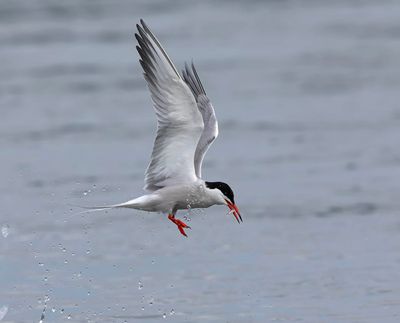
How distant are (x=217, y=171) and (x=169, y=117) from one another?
616 cm

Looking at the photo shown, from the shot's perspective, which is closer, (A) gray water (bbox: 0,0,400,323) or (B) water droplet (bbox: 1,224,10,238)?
(A) gray water (bbox: 0,0,400,323)

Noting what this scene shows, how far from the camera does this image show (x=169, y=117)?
955 cm

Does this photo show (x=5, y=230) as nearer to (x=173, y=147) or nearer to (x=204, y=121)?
(x=204, y=121)

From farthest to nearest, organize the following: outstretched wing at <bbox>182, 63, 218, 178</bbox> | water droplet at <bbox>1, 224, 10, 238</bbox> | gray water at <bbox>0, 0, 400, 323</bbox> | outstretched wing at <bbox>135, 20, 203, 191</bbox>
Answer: water droplet at <bbox>1, 224, 10, 238</bbox>, gray water at <bbox>0, 0, 400, 323</bbox>, outstretched wing at <bbox>182, 63, 218, 178</bbox>, outstretched wing at <bbox>135, 20, 203, 191</bbox>

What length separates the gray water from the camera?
11070 millimetres

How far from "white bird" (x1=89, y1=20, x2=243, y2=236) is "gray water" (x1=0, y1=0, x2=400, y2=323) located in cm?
108

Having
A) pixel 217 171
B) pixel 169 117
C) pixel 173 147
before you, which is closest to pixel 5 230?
pixel 217 171

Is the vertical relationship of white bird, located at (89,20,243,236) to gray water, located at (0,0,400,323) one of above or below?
above

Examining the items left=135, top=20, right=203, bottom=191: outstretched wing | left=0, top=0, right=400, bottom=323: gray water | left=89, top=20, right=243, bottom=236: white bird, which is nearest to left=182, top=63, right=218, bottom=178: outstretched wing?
left=89, top=20, right=243, bottom=236: white bird

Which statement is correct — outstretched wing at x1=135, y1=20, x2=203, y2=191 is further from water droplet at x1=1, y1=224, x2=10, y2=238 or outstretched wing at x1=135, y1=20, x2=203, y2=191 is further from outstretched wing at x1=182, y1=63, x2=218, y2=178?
water droplet at x1=1, y1=224, x2=10, y2=238

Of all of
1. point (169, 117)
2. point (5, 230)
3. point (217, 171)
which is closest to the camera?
point (169, 117)

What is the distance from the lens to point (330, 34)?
83.5 feet

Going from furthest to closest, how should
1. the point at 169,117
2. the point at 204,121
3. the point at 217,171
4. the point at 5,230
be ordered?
the point at 217,171 < the point at 5,230 < the point at 204,121 < the point at 169,117

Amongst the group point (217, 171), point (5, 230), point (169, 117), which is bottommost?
point (217, 171)
